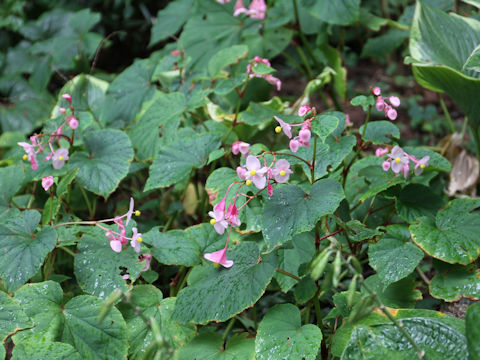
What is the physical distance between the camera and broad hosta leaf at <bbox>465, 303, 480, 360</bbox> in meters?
0.87

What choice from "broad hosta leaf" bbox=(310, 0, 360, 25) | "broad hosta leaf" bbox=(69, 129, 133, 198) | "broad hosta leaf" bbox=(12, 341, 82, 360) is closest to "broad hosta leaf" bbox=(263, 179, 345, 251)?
"broad hosta leaf" bbox=(12, 341, 82, 360)

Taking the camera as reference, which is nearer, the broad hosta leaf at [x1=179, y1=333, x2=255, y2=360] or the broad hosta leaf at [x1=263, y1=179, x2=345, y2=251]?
the broad hosta leaf at [x1=263, y1=179, x2=345, y2=251]

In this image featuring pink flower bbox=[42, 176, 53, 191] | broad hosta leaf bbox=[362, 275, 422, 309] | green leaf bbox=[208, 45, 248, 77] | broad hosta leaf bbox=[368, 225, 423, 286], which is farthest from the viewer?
green leaf bbox=[208, 45, 248, 77]

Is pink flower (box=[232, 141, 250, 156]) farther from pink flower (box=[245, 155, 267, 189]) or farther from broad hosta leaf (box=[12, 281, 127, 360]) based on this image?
broad hosta leaf (box=[12, 281, 127, 360])

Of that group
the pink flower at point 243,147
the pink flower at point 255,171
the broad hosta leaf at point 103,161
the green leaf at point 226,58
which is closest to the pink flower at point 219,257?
the pink flower at point 255,171

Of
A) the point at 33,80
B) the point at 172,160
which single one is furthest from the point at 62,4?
the point at 172,160

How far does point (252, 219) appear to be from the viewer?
4.46 feet

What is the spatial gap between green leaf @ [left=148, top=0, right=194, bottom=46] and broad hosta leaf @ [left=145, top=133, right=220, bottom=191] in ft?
4.42

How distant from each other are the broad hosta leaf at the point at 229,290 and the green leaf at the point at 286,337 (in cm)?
10

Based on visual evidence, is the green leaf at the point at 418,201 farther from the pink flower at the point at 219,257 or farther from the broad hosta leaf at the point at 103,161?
the broad hosta leaf at the point at 103,161

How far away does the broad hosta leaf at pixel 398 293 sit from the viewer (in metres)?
1.26

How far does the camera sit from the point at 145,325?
4.05ft

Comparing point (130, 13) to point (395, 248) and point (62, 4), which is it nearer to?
point (62, 4)

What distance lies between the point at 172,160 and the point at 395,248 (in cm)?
74
